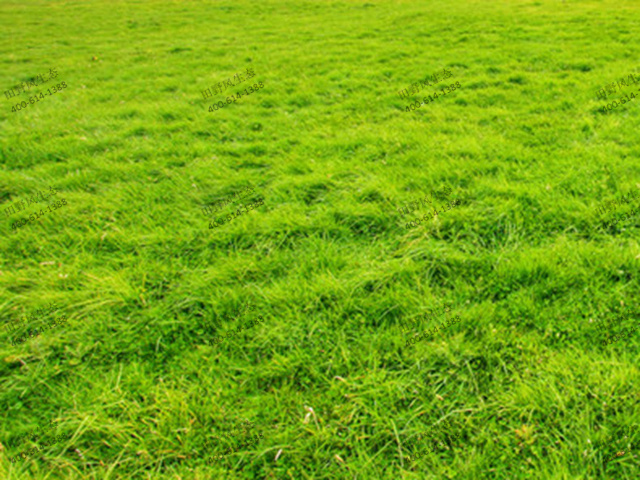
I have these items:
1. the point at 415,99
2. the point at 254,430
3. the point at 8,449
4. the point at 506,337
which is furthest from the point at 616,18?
the point at 8,449

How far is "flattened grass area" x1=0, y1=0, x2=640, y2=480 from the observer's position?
2.01 metres

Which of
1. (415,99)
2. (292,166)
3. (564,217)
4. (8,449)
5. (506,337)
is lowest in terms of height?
(8,449)

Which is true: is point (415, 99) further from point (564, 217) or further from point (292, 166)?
point (564, 217)

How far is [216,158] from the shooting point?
529cm

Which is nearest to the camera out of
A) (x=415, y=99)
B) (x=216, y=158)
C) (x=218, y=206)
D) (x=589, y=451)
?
(x=589, y=451)

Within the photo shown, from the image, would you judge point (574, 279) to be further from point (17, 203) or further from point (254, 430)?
point (17, 203)

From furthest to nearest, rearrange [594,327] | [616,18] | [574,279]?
1. [616,18]
2. [574,279]
3. [594,327]

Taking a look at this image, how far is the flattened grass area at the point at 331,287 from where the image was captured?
6.58 ft

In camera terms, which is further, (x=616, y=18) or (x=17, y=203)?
(x=616, y=18)

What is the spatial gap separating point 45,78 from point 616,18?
18.7 m

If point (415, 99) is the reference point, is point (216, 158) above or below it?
below

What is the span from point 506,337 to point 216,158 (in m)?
4.48

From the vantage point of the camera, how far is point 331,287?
2.94m

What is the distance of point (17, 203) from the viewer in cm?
445
